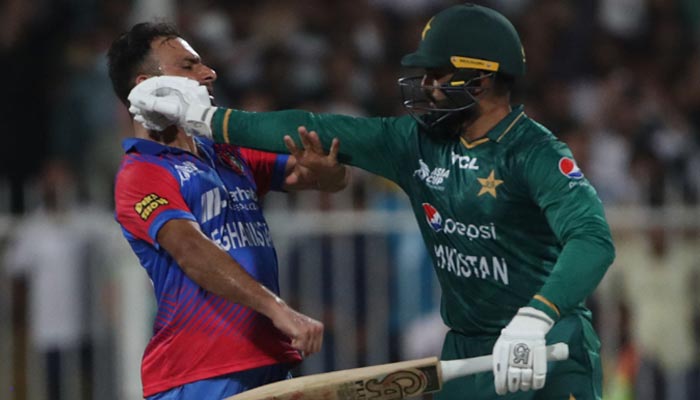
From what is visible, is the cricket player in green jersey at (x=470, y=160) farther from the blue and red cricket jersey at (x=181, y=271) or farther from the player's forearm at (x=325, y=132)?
the blue and red cricket jersey at (x=181, y=271)

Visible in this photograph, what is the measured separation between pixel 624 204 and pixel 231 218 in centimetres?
501

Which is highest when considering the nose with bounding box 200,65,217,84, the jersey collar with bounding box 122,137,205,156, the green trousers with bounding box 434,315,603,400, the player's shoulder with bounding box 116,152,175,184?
the nose with bounding box 200,65,217,84

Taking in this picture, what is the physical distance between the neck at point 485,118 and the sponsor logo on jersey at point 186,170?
111 cm

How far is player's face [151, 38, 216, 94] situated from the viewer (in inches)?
228

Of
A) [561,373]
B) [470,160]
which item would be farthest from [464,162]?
[561,373]

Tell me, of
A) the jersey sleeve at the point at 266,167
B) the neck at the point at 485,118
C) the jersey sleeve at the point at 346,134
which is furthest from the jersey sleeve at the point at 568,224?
the jersey sleeve at the point at 266,167

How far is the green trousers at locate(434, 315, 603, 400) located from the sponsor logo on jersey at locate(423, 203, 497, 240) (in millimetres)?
438

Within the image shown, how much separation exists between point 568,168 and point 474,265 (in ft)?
2.01

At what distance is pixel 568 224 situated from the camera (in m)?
5.13

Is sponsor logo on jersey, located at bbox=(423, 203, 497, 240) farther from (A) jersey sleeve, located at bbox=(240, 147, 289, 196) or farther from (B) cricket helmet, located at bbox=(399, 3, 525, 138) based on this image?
(A) jersey sleeve, located at bbox=(240, 147, 289, 196)

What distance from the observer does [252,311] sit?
5.61 meters

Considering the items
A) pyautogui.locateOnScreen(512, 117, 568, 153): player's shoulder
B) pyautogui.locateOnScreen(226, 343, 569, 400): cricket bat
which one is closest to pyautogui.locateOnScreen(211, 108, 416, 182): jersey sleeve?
pyautogui.locateOnScreen(512, 117, 568, 153): player's shoulder

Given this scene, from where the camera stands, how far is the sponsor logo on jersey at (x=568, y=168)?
17.2 ft

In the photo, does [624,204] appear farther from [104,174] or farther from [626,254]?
[104,174]
